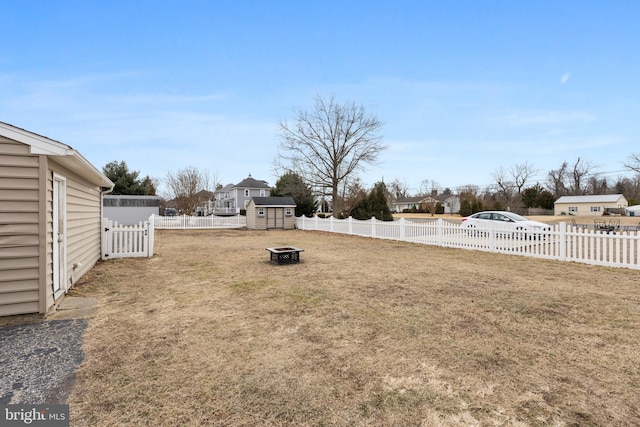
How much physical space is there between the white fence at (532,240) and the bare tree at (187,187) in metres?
22.2

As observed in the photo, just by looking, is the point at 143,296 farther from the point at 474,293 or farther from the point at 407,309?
the point at 474,293

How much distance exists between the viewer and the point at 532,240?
9.25 metres

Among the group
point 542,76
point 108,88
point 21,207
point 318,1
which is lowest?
point 21,207

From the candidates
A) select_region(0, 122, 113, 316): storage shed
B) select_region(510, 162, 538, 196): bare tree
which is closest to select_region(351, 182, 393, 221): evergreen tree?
select_region(0, 122, 113, 316): storage shed

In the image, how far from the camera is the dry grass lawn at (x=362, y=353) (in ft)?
7.13

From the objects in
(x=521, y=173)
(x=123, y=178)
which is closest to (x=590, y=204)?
(x=521, y=173)

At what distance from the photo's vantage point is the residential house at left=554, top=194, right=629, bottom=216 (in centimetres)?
4519

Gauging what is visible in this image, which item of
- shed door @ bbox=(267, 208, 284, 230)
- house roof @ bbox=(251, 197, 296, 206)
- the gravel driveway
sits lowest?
the gravel driveway

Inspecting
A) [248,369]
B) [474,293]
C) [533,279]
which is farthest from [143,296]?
[533,279]

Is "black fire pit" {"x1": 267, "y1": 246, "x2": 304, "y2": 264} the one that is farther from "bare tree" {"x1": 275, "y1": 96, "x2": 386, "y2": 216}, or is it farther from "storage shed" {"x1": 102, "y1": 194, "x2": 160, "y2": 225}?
"storage shed" {"x1": 102, "y1": 194, "x2": 160, "y2": 225}

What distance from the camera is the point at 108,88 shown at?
13938 millimetres

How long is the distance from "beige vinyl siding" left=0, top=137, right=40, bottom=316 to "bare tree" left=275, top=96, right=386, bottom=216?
22.0 m

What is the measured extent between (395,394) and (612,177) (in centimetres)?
7361


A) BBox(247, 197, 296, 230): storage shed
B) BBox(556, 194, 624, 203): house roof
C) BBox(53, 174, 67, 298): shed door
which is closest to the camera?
BBox(53, 174, 67, 298): shed door
